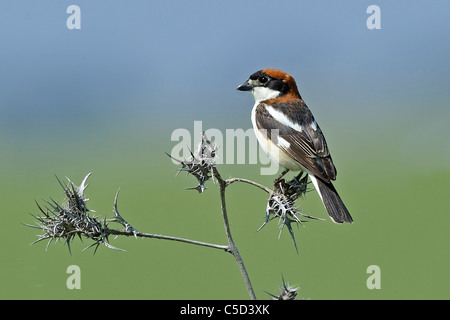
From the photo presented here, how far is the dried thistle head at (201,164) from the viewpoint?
301 cm

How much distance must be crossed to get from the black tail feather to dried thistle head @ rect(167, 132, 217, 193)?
5.70 feet

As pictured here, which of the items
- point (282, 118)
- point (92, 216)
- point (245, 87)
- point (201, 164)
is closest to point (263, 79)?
point (245, 87)

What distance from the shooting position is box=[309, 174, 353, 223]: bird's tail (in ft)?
14.8

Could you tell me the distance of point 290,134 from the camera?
4965 millimetres

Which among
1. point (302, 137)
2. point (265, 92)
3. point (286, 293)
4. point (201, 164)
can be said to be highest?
point (265, 92)

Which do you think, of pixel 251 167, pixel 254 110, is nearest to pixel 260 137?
pixel 254 110

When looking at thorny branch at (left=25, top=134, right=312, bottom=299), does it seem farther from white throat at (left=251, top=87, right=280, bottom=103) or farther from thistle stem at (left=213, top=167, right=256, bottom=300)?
white throat at (left=251, top=87, right=280, bottom=103)

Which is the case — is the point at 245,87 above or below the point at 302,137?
above

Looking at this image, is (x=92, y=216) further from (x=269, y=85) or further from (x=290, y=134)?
(x=269, y=85)

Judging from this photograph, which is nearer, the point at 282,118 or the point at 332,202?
the point at 332,202

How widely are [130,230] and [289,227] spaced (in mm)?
873

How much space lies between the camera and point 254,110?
17.7 feet

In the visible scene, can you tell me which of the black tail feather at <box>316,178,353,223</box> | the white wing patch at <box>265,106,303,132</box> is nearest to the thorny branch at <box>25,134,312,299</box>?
the black tail feather at <box>316,178,353,223</box>

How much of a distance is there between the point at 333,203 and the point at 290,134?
747 mm
